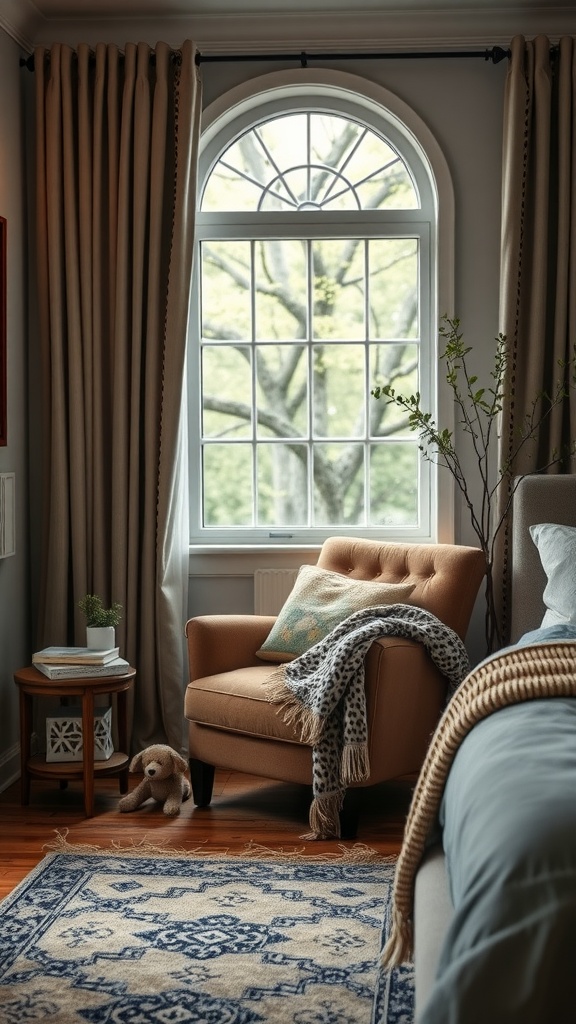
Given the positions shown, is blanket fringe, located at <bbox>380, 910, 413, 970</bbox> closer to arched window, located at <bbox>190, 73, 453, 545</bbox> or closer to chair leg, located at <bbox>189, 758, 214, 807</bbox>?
chair leg, located at <bbox>189, 758, 214, 807</bbox>

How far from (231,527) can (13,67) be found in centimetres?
206

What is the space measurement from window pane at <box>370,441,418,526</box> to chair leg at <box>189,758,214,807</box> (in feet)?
4.54

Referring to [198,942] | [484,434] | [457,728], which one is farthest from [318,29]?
[198,942]

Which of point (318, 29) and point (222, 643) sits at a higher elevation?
point (318, 29)

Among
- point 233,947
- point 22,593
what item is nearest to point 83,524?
point 22,593

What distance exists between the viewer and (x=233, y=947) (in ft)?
8.30

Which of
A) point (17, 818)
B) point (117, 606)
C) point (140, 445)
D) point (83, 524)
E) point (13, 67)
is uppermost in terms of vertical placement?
point (13, 67)

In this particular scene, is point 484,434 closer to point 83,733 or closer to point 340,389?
point 340,389

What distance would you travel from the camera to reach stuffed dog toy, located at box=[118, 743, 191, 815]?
363 cm

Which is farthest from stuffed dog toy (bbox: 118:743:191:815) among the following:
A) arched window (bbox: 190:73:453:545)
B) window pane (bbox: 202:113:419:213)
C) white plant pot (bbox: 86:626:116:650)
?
window pane (bbox: 202:113:419:213)

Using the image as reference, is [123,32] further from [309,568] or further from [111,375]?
[309,568]

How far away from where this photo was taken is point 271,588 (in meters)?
4.41

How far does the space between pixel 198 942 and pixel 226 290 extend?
9.33 ft

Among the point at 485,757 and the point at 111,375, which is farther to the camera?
the point at 111,375
